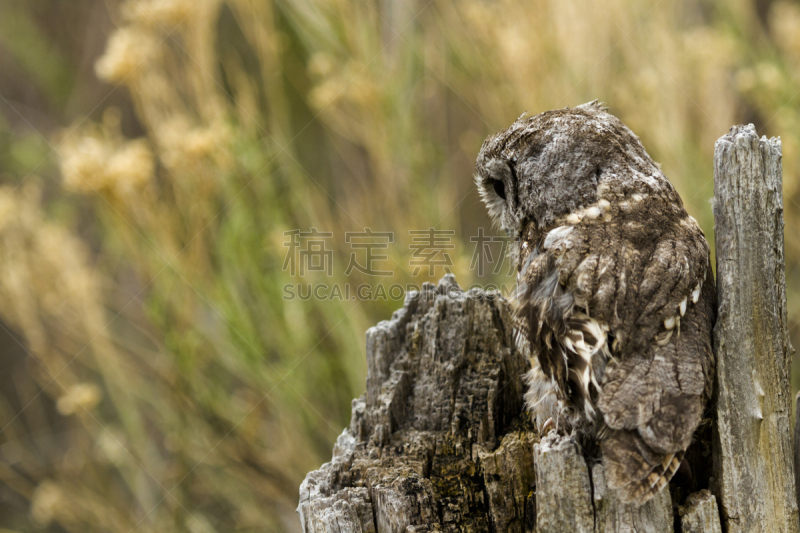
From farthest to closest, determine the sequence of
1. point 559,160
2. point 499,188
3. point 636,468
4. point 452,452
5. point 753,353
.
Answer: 1. point 499,188
2. point 559,160
3. point 452,452
4. point 753,353
5. point 636,468

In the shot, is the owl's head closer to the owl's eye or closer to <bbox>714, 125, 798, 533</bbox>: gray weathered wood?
the owl's eye

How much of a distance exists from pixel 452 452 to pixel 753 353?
2.28 ft

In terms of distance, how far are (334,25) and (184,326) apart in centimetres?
153

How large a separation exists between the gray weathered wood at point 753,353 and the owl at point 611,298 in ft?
0.20

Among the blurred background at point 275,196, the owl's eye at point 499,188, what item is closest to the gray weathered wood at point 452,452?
the owl's eye at point 499,188

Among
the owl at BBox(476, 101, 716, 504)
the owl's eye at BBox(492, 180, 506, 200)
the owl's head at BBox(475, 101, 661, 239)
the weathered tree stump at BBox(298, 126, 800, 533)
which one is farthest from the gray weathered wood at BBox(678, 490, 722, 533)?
the owl's eye at BBox(492, 180, 506, 200)

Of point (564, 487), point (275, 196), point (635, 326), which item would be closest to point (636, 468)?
point (564, 487)

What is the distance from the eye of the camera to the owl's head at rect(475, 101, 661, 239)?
1545 mm

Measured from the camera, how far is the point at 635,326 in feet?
4.03

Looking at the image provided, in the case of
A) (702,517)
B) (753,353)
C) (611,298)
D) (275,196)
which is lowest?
(702,517)

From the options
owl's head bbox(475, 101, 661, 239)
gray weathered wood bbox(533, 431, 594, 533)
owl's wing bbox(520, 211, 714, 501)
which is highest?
owl's head bbox(475, 101, 661, 239)

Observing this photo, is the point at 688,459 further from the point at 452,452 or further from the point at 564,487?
the point at 452,452

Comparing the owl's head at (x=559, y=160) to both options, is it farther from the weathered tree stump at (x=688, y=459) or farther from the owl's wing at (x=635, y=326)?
the weathered tree stump at (x=688, y=459)

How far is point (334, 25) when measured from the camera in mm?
2715
